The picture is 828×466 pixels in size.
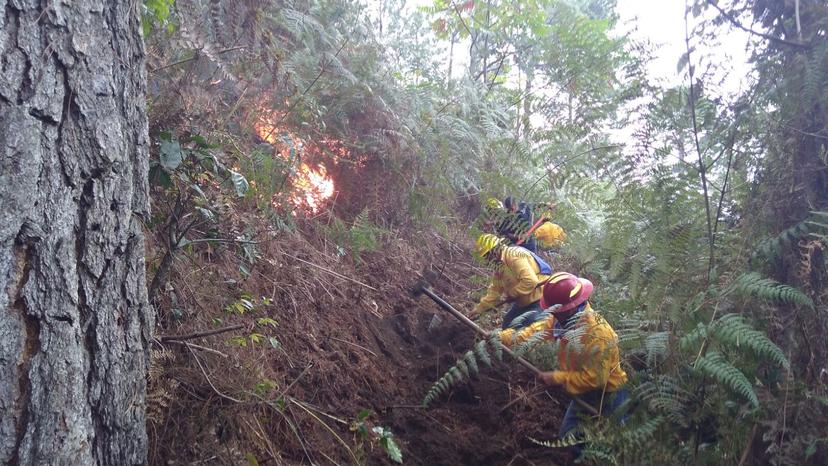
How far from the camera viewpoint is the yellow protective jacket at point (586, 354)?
3232 mm

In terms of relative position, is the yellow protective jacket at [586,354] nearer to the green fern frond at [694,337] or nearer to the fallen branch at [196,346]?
the green fern frond at [694,337]

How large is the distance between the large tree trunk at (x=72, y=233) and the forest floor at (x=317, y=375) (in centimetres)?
43

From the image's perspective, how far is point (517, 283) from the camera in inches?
206

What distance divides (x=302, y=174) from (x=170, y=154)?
2.63 metres

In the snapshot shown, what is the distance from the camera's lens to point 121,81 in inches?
79.4

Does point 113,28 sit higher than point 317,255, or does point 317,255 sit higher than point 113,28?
point 113,28

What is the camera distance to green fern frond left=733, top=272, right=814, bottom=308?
2.25 m

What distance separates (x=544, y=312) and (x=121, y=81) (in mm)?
3092

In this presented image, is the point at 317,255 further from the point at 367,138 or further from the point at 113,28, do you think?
the point at 113,28

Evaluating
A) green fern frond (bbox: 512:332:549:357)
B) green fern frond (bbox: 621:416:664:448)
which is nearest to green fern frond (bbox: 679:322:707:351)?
green fern frond (bbox: 621:416:664:448)

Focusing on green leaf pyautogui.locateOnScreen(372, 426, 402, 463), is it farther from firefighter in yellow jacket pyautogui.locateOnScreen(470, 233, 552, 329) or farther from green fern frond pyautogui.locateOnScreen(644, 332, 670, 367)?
firefighter in yellow jacket pyautogui.locateOnScreen(470, 233, 552, 329)

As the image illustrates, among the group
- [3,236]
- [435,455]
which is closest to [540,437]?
[435,455]

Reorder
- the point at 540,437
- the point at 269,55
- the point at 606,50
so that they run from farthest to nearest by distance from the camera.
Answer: the point at 606,50 < the point at 540,437 < the point at 269,55

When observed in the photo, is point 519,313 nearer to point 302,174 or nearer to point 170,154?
point 302,174
